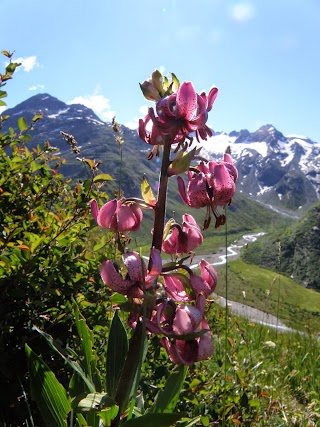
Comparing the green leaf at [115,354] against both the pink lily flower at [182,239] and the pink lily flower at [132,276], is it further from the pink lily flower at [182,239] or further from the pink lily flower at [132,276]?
the pink lily flower at [182,239]

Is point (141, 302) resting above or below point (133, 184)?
below

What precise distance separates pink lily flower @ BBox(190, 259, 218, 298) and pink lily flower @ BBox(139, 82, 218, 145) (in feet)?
1.55

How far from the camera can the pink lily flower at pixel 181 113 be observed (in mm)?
1481

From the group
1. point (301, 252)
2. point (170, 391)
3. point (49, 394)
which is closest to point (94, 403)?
point (49, 394)

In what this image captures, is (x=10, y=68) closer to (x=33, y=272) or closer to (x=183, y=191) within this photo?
(x=33, y=272)

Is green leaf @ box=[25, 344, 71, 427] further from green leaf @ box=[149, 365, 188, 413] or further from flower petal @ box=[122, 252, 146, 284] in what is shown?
flower petal @ box=[122, 252, 146, 284]

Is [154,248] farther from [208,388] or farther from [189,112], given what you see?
[208,388]

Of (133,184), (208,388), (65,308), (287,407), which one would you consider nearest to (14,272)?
(65,308)

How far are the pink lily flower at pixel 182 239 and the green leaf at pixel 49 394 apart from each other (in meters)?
0.57

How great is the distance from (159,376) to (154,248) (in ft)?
3.91

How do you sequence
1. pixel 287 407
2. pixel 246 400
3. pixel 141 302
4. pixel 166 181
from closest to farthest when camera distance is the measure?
pixel 141 302 < pixel 166 181 < pixel 246 400 < pixel 287 407

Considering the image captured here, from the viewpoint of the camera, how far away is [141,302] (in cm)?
140

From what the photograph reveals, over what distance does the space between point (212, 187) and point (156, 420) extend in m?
0.74

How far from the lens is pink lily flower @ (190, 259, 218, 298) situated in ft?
4.62
